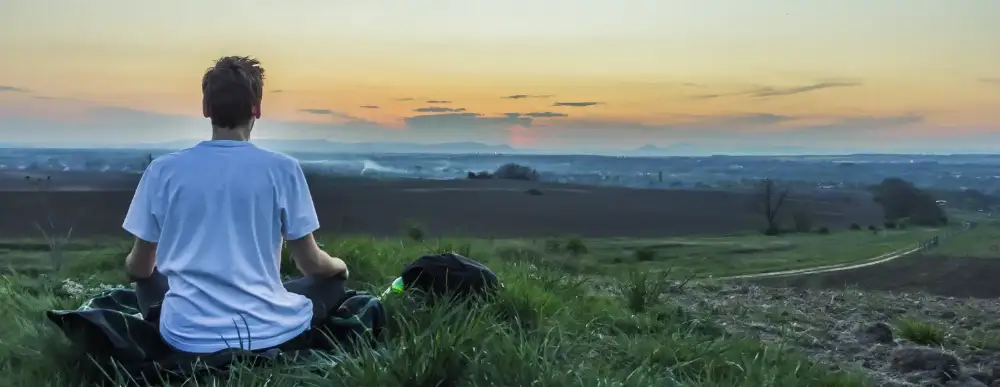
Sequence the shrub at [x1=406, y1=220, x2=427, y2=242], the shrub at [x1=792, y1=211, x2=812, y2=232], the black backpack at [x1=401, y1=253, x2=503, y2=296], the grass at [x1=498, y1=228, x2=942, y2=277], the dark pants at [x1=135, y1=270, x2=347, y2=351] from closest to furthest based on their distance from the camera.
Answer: the dark pants at [x1=135, y1=270, x2=347, y2=351], the black backpack at [x1=401, y1=253, x2=503, y2=296], the shrub at [x1=406, y1=220, x2=427, y2=242], the grass at [x1=498, y1=228, x2=942, y2=277], the shrub at [x1=792, y1=211, x2=812, y2=232]

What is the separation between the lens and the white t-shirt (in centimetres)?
259

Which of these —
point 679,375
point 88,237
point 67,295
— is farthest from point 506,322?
point 88,237

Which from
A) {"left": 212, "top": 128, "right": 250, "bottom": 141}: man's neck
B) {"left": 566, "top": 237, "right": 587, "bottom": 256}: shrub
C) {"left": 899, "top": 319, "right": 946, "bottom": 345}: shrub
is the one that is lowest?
{"left": 899, "top": 319, "right": 946, "bottom": 345}: shrub

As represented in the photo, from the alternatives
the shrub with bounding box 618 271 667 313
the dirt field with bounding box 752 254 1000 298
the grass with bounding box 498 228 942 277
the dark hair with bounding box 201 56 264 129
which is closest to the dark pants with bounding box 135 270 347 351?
the dark hair with bounding box 201 56 264 129

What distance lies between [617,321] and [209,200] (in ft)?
7.89

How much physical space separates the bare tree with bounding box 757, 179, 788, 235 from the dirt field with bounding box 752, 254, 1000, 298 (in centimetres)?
92

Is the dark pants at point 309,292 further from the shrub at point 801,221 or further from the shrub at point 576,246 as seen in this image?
the shrub at point 801,221

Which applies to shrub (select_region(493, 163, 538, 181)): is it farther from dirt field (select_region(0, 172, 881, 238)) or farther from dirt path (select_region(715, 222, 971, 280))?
dirt path (select_region(715, 222, 971, 280))

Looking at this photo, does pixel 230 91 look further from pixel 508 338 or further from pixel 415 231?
pixel 415 231

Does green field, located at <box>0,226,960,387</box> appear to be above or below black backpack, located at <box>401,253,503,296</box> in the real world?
below

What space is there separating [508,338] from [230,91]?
3.87 ft

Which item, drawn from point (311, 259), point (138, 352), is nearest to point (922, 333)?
point (311, 259)

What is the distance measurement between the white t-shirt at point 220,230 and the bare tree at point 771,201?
17.9ft

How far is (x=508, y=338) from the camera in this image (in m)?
2.79
